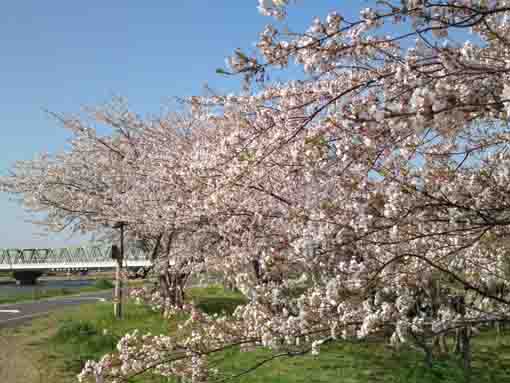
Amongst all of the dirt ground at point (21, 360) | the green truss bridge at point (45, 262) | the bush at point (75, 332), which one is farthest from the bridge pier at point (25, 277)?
the bush at point (75, 332)

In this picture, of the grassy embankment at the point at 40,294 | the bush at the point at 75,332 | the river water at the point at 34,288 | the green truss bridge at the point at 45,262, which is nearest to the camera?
the bush at the point at 75,332

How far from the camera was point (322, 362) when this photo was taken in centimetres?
748

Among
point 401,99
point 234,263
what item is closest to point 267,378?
point 234,263

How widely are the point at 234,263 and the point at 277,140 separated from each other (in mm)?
3247

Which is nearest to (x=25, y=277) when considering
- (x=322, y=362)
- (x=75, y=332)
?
Result: (x=75, y=332)

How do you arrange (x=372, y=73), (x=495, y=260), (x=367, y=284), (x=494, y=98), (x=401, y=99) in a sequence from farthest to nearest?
(x=495, y=260), (x=372, y=73), (x=367, y=284), (x=401, y=99), (x=494, y=98)

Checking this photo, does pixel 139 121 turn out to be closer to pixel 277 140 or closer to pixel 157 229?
pixel 157 229

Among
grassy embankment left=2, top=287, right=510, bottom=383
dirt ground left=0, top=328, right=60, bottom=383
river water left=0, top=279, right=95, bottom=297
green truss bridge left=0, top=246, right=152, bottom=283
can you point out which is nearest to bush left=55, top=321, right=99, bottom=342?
grassy embankment left=2, top=287, right=510, bottom=383

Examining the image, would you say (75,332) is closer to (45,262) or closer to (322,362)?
(322,362)

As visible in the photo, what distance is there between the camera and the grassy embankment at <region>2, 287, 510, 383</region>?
6.58m

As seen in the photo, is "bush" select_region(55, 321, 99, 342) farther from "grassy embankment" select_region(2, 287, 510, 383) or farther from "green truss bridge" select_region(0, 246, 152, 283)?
"green truss bridge" select_region(0, 246, 152, 283)

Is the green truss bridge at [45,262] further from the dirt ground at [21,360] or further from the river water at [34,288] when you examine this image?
the dirt ground at [21,360]

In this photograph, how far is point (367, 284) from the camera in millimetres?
3289

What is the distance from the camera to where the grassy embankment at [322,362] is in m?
6.58
